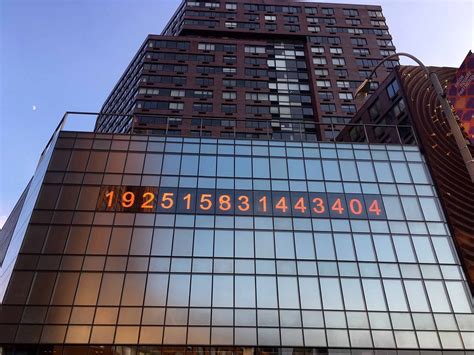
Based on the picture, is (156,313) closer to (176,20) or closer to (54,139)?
A: (54,139)

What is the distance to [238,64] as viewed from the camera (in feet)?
217

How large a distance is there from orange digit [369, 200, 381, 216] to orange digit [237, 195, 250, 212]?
9.76m

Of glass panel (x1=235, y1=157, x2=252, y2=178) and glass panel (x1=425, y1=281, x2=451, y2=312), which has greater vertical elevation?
glass panel (x1=235, y1=157, x2=252, y2=178)

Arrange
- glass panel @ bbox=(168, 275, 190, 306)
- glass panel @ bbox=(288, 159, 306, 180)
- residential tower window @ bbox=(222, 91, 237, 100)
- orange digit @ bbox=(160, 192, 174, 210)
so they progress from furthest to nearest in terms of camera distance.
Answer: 1. residential tower window @ bbox=(222, 91, 237, 100)
2. glass panel @ bbox=(288, 159, 306, 180)
3. orange digit @ bbox=(160, 192, 174, 210)
4. glass panel @ bbox=(168, 275, 190, 306)

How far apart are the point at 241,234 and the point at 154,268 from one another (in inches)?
261

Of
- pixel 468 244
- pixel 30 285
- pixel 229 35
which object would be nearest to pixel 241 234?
pixel 30 285

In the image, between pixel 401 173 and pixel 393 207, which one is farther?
pixel 401 173

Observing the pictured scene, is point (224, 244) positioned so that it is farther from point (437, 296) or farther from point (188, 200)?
point (437, 296)

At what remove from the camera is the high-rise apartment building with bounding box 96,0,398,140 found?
2359 inches

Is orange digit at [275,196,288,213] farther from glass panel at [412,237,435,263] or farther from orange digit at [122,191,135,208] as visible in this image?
orange digit at [122,191,135,208]

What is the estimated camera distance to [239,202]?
2794 centimetres

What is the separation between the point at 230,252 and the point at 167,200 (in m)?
6.49

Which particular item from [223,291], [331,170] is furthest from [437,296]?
[223,291]

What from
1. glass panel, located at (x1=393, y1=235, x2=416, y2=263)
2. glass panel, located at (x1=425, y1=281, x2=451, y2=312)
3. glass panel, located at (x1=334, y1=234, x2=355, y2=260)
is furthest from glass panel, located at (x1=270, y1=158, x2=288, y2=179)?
glass panel, located at (x1=425, y1=281, x2=451, y2=312)
